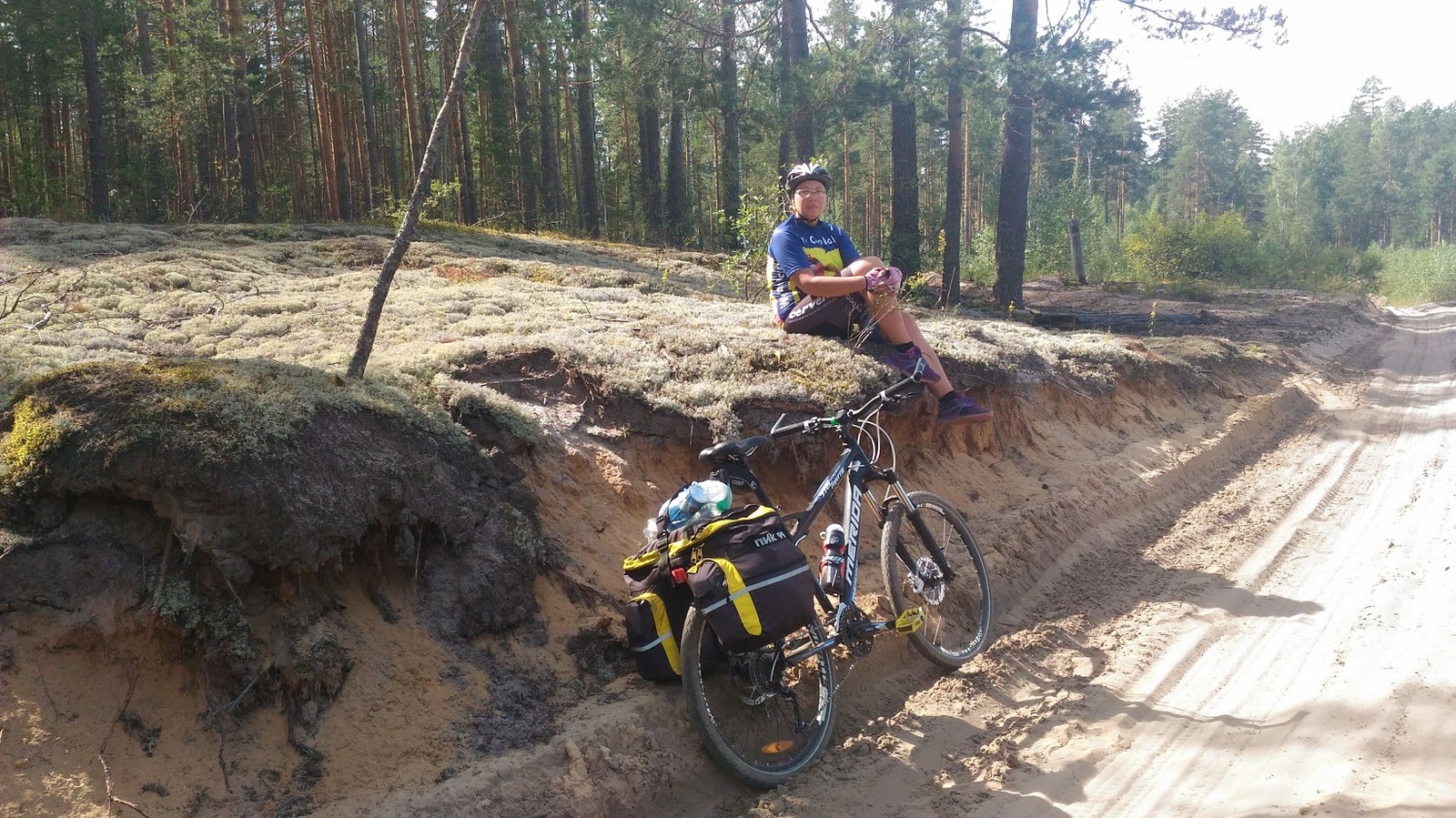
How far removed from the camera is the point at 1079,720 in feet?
13.7

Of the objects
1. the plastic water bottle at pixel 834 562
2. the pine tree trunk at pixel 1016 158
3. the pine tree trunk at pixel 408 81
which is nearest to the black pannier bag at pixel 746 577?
the plastic water bottle at pixel 834 562

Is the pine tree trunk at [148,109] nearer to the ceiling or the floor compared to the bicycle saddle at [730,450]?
nearer to the ceiling

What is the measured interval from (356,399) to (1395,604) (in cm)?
584

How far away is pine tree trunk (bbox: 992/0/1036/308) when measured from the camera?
13.6m

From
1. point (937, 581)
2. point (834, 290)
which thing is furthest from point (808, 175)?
point (937, 581)

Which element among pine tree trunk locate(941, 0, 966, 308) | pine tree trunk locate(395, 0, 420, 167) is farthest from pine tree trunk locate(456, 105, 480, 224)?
pine tree trunk locate(941, 0, 966, 308)

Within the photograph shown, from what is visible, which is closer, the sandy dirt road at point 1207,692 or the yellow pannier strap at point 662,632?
the sandy dirt road at point 1207,692

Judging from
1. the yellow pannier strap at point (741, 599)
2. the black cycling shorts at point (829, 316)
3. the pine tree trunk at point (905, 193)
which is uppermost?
the pine tree trunk at point (905, 193)

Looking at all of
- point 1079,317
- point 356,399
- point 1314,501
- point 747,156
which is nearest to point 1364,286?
point 747,156

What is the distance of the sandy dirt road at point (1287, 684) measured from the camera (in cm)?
352

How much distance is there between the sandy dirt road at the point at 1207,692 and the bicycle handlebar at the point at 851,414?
1460mm

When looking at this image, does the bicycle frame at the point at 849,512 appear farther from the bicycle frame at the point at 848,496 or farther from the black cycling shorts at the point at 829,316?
the black cycling shorts at the point at 829,316

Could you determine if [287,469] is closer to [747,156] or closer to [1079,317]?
[1079,317]

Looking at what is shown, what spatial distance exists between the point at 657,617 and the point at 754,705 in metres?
0.60
